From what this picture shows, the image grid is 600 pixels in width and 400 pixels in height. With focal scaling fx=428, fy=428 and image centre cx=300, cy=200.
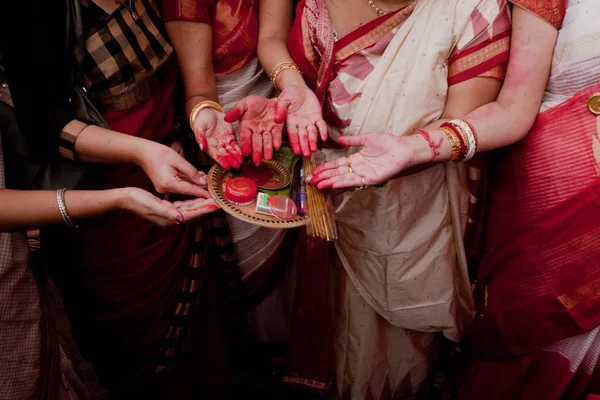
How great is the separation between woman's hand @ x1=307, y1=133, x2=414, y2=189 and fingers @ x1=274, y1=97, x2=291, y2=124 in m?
0.18

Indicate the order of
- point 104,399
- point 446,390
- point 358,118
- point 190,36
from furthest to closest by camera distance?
point 104,399 → point 446,390 → point 190,36 → point 358,118

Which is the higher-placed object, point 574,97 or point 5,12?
point 5,12

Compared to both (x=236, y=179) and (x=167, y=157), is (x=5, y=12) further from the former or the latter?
(x=236, y=179)

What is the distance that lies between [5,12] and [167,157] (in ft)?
1.54

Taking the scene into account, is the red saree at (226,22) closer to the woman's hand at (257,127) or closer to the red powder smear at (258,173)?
the woman's hand at (257,127)

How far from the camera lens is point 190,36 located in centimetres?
132

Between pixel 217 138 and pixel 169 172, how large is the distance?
0.21 m

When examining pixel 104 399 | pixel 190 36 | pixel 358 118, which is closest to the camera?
pixel 358 118

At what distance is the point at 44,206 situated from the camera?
1064 mm

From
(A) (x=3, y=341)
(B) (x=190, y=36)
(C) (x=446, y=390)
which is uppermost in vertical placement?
(B) (x=190, y=36)

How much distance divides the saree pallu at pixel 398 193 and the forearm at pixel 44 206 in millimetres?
655

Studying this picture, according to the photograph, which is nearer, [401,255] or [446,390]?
[401,255]

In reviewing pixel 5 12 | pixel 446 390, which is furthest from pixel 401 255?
pixel 5 12

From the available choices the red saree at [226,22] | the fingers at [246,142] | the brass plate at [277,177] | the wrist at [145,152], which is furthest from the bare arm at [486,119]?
the red saree at [226,22]
